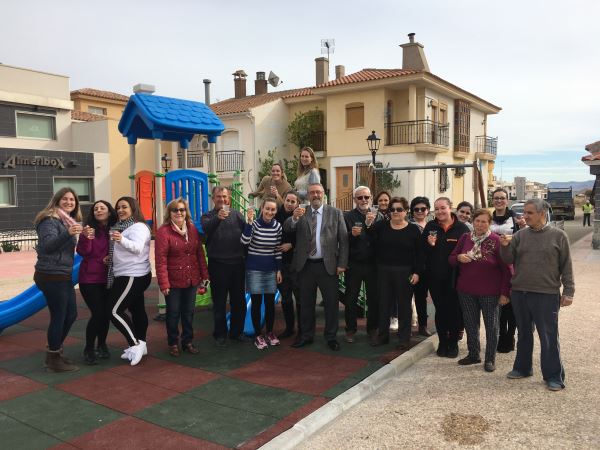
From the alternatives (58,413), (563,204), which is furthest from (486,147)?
(58,413)

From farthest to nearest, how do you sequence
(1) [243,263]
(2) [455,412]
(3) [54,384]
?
(1) [243,263]
(3) [54,384]
(2) [455,412]

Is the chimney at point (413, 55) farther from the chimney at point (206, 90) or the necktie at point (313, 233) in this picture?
the necktie at point (313, 233)

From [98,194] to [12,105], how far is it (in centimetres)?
532

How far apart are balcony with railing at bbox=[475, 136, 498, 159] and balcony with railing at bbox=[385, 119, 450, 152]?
6718mm

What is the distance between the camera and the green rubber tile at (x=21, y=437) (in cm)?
349

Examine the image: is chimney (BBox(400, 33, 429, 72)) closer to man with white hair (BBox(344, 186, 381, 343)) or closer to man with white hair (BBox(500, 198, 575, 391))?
man with white hair (BBox(344, 186, 381, 343))

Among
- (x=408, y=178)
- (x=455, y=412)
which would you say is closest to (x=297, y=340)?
(x=455, y=412)

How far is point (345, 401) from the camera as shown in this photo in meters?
4.14

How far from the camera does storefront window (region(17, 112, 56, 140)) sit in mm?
22719

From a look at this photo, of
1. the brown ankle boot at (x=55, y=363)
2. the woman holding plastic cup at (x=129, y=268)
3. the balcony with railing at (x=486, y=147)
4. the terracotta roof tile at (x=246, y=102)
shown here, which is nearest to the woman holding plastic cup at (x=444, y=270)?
the woman holding plastic cup at (x=129, y=268)

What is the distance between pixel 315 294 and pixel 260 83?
2765 cm

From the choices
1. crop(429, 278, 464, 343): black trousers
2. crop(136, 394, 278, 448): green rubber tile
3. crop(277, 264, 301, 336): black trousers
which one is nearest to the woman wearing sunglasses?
crop(429, 278, 464, 343): black trousers

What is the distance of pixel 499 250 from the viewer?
4.85m

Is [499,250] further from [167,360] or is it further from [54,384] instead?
[54,384]
